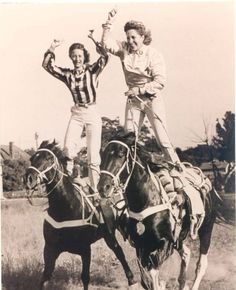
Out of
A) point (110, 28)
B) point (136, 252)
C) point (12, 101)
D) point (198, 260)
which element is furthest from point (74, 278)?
point (110, 28)

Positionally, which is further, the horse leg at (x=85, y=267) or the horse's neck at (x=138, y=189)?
the horse leg at (x=85, y=267)

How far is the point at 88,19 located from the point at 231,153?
106 cm

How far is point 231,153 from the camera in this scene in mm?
3709

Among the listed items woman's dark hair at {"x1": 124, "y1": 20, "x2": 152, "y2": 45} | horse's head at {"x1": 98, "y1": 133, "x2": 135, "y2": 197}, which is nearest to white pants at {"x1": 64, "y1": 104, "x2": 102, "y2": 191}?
horse's head at {"x1": 98, "y1": 133, "x2": 135, "y2": 197}

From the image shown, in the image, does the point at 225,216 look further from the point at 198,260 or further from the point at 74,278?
the point at 74,278

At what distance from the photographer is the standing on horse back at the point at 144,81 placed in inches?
143

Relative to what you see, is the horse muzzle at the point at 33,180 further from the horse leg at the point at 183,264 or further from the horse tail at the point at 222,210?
the horse tail at the point at 222,210

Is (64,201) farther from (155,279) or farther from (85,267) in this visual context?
(155,279)

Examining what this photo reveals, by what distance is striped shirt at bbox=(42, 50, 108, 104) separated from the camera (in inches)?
145

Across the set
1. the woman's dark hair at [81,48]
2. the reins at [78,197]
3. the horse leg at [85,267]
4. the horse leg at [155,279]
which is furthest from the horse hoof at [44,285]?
the woman's dark hair at [81,48]

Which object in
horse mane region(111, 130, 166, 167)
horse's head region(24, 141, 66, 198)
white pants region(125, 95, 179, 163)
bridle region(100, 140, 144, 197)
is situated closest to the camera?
bridle region(100, 140, 144, 197)

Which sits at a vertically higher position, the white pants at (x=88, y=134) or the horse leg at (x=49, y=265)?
the white pants at (x=88, y=134)

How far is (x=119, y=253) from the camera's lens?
11.8 ft

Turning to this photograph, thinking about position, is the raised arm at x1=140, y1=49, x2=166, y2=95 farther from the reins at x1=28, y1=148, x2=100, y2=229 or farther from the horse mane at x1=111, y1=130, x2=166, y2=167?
the reins at x1=28, y1=148, x2=100, y2=229
